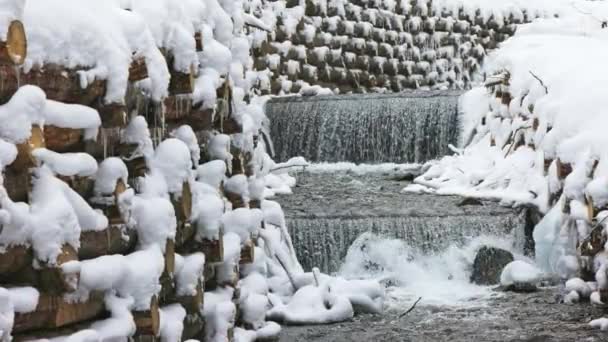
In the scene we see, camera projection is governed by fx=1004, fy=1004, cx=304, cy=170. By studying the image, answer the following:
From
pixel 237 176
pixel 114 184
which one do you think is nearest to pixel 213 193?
pixel 237 176

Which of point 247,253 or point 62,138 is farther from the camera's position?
point 247,253

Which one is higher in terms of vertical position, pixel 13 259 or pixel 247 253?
pixel 13 259

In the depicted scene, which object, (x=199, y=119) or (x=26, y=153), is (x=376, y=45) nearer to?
(x=199, y=119)

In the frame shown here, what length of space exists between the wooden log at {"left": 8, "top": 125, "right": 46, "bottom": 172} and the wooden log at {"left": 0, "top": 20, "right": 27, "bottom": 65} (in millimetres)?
205

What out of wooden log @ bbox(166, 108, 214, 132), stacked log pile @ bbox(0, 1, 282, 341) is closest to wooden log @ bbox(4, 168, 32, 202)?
stacked log pile @ bbox(0, 1, 282, 341)

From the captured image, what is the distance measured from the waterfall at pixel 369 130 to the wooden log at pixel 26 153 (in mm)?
9273

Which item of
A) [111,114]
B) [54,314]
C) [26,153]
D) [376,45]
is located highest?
[376,45]

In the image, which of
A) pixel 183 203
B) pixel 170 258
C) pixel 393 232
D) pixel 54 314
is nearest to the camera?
pixel 54 314

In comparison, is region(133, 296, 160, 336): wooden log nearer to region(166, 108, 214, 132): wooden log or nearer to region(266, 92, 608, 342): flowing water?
region(166, 108, 214, 132): wooden log

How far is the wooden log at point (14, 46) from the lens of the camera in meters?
2.76

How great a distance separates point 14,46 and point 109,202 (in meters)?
0.69

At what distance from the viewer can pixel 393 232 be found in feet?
26.2

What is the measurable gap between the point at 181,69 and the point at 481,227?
4422 mm

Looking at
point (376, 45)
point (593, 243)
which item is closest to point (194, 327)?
point (593, 243)
